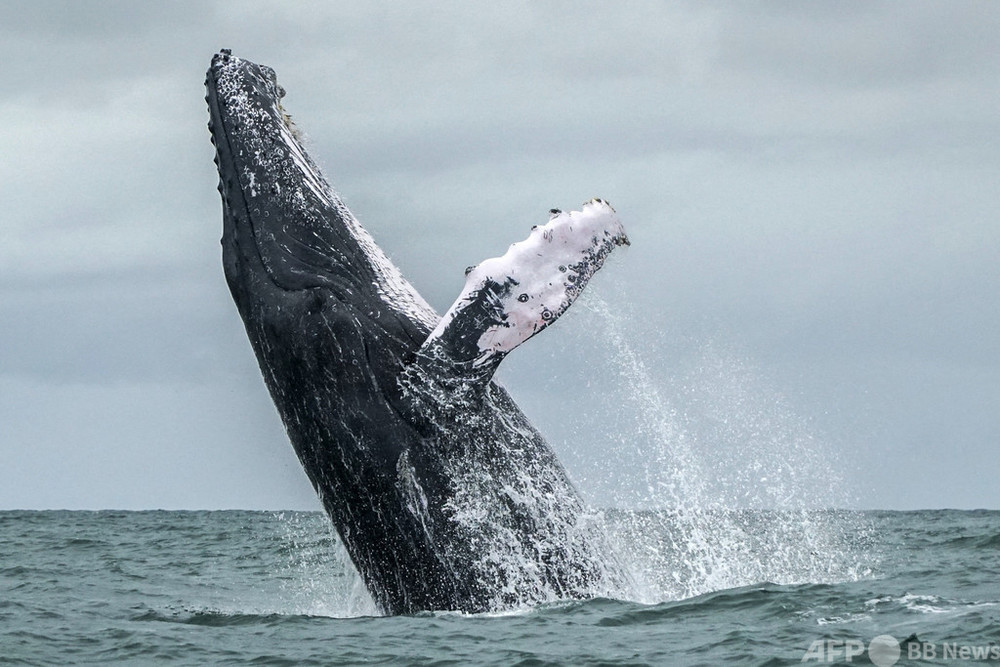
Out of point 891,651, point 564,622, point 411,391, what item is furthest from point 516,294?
point 891,651

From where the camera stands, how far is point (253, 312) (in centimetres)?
943

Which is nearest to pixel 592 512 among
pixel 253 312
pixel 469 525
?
pixel 469 525

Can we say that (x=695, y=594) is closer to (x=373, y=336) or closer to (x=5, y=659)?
(x=373, y=336)

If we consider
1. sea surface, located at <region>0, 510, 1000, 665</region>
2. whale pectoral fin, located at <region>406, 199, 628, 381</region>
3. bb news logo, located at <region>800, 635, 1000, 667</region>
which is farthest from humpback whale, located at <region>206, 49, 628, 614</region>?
bb news logo, located at <region>800, 635, 1000, 667</region>

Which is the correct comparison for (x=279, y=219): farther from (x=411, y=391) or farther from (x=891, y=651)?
(x=891, y=651)

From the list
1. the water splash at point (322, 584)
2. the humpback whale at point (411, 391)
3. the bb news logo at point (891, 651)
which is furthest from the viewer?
the water splash at point (322, 584)

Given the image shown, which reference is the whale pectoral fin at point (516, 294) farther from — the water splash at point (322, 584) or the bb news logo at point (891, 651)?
the bb news logo at point (891, 651)

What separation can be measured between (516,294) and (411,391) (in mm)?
949

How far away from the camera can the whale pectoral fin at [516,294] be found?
8.78 metres

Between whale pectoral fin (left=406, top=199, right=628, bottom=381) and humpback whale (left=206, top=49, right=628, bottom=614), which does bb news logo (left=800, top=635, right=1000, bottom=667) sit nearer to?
humpback whale (left=206, top=49, right=628, bottom=614)

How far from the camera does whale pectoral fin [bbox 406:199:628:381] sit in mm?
8781

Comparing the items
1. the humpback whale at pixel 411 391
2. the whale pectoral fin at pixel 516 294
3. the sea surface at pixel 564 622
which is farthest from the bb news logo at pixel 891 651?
the whale pectoral fin at pixel 516 294

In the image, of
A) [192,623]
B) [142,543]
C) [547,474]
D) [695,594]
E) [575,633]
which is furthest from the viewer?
[142,543]

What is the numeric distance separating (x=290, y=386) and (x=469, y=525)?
5.06ft
